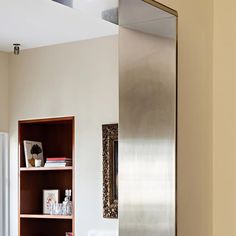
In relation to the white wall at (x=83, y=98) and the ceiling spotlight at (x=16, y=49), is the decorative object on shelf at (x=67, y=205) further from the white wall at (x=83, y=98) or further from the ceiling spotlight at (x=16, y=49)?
the ceiling spotlight at (x=16, y=49)

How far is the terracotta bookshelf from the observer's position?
5.14 m

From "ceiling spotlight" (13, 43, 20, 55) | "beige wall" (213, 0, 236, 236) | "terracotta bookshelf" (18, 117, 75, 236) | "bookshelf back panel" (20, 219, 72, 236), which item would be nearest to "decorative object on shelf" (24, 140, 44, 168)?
"terracotta bookshelf" (18, 117, 75, 236)

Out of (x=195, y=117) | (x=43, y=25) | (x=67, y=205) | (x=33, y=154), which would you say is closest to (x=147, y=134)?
(x=195, y=117)

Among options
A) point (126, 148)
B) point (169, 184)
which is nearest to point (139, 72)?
point (126, 148)

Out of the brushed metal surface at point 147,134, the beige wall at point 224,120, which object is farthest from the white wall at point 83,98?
the brushed metal surface at point 147,134

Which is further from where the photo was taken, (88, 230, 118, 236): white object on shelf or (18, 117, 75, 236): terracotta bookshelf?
(18, 117, 75, 236): terracotta bookshelf

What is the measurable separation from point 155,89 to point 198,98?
0.25 metres

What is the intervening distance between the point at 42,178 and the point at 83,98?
3.54ft

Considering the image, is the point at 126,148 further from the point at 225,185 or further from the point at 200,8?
the point at 200,8

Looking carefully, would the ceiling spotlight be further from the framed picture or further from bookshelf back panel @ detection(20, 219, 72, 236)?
bookshelf back panel @ detection(20, 219, 72, 236)

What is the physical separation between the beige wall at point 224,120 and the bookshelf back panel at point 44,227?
10.0 ft

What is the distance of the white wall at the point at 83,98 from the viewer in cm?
461

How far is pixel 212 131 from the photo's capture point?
2.33 m

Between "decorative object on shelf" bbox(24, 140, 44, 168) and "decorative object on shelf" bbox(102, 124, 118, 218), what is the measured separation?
0.83 meters
